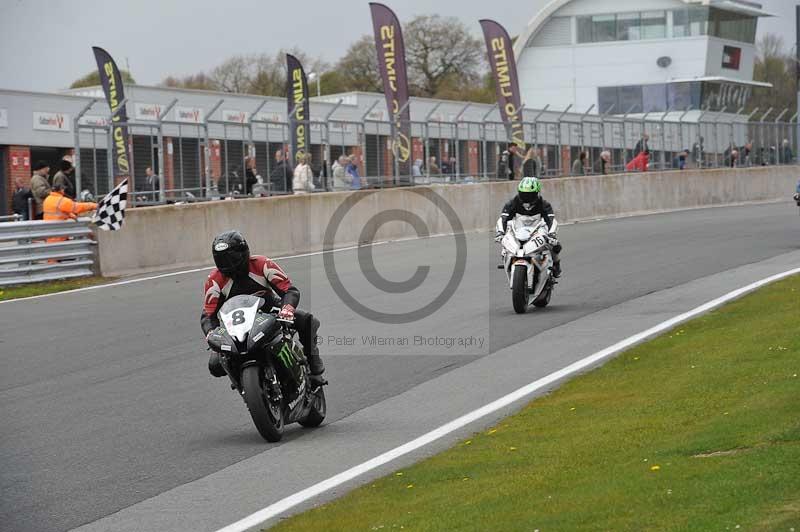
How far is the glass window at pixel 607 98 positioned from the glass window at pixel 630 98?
0.36 meters

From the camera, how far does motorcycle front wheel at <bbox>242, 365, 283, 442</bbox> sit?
882 cm

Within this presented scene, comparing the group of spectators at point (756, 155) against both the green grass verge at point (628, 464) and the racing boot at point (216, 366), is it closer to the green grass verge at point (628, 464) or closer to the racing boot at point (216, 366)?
the green grass verge at point (628, 464)

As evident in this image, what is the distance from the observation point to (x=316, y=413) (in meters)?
9.76

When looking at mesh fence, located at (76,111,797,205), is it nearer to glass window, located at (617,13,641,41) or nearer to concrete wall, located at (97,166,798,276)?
concrete wall, located at (97,166,798,276)

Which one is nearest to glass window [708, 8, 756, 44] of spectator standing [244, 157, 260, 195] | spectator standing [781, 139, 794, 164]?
spectator standing [781, 139, 794, 164]

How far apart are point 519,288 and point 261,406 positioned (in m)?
7.00

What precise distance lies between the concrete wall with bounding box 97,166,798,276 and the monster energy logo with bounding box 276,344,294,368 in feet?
42.1

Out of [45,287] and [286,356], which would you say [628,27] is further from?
[286,356]

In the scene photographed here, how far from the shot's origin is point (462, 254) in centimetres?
2384

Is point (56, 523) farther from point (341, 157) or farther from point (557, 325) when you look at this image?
point (341, 157)

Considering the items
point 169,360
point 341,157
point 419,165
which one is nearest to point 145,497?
point 169,360

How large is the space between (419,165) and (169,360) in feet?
62.6

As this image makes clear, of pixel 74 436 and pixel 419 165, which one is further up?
pixel 419 165

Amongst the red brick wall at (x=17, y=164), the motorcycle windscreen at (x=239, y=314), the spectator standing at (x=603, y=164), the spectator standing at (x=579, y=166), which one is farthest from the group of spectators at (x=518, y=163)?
the motorcycle windscreen at (x=239, y=314)
